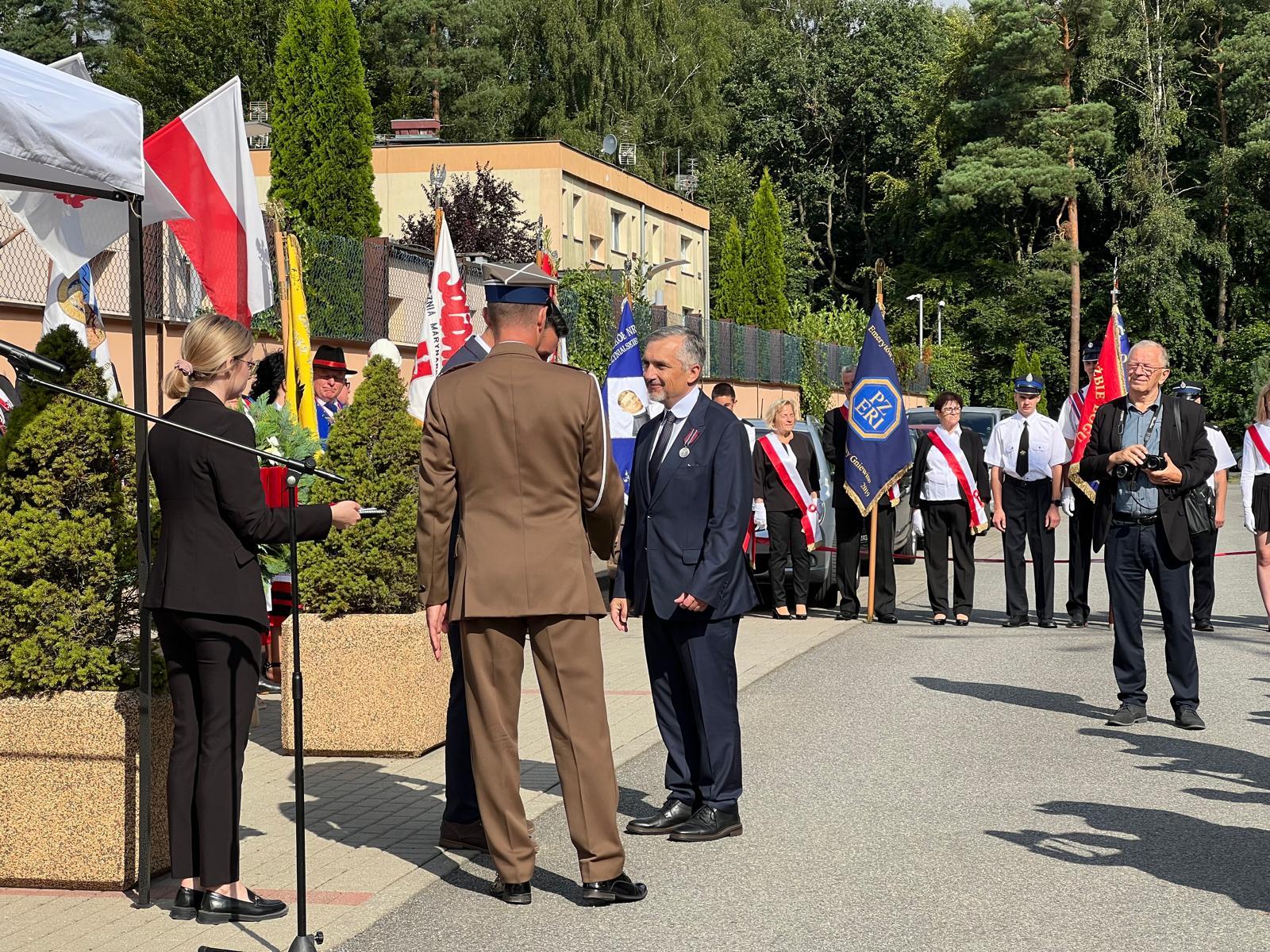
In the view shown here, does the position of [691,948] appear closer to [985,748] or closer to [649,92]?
[985,748]

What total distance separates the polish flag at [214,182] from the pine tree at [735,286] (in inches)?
1722

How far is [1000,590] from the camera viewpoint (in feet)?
59.2

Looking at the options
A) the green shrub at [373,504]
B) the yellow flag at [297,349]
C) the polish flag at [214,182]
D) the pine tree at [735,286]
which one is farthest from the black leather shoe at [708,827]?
the pine tree at [735,286]

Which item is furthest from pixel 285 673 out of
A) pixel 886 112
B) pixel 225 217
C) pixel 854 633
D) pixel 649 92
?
pixel 886 112

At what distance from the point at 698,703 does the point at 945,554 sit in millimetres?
8667

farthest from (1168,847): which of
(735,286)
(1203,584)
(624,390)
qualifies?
(735,286)

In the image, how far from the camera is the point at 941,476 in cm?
1527

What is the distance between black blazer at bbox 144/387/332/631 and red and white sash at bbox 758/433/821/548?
984cm

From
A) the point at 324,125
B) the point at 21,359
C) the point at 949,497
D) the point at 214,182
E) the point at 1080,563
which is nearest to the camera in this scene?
the point at 21,359

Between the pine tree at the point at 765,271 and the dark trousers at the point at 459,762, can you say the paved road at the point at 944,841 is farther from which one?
the pine tree at the point at 765,271

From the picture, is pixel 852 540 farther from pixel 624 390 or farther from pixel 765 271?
pixel 765 271

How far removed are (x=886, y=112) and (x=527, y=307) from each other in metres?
72.6

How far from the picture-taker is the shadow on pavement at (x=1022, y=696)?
10.2 m

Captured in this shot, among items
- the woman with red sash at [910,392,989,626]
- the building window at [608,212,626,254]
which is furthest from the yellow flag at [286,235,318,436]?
the building window at [608,212,626,254]
